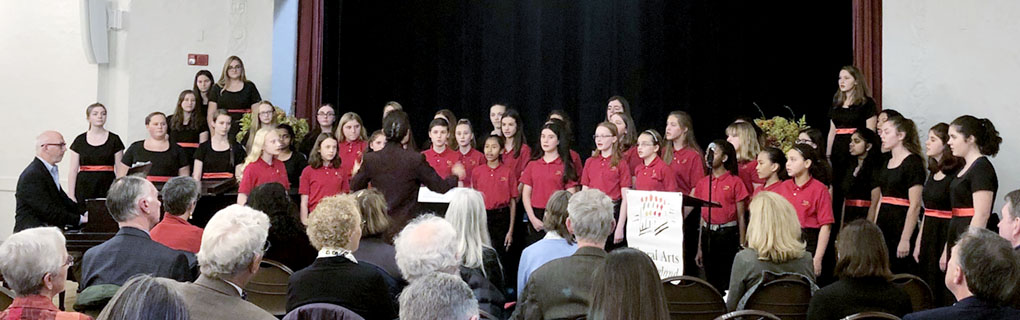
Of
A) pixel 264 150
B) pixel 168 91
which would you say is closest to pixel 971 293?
pixel 264 150

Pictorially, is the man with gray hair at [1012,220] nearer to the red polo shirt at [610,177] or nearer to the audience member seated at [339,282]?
the audience member seated at [339,282]

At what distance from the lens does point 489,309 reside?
3.90m

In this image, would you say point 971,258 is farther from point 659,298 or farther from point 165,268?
point 165,268

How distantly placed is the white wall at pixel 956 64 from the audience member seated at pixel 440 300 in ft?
22.8

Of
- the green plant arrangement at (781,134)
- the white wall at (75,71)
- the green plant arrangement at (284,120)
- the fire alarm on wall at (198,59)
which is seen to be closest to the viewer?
the green plant arrangement at (781,134)

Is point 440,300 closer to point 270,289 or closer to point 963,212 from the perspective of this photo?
point 270,289

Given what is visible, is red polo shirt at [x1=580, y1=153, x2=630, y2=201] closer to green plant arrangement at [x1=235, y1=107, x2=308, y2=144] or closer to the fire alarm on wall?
green plant arrangement at [x1=235, y1=107, x2=308, y2=144]

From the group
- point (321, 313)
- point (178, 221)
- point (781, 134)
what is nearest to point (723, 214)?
point (781, 134)

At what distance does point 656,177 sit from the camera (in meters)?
7.06

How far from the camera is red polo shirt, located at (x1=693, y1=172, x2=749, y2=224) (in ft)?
23.1

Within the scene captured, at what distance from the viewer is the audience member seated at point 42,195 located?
6.63 meters

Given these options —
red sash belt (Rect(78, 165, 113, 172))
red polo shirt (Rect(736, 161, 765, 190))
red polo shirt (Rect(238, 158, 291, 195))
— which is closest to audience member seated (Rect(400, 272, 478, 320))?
red polo shirt (Rect(238, 158, 291, 195))

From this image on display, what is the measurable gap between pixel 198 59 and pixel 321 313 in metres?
7.77

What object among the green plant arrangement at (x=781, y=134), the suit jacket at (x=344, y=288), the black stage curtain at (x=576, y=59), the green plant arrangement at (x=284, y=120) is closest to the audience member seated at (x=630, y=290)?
the suit jacket at (x=344, y=288)
